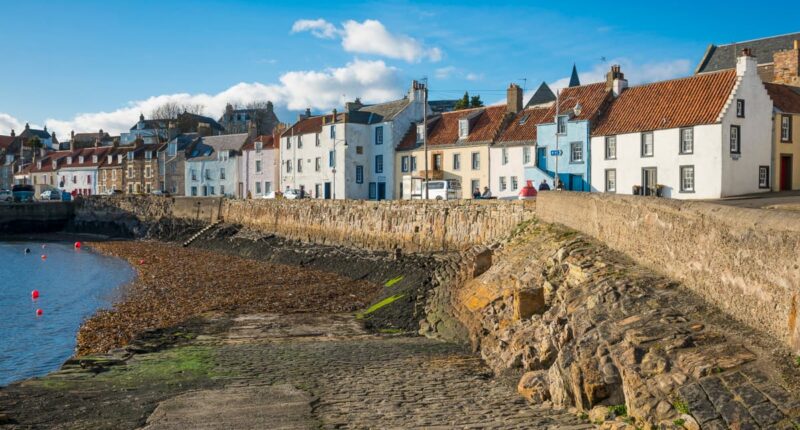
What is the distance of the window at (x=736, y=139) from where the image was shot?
34594 millimetres

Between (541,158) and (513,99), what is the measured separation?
23.4 ft

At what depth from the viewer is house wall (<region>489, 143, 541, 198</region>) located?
4603cm

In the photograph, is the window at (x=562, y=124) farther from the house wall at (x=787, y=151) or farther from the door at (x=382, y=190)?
the door at (x=382, y=190)

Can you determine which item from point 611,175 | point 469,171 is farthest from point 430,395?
point 469,171

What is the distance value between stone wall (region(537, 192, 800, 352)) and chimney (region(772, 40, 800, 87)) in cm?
3405

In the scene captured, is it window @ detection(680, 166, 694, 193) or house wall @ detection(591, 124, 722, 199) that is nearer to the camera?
house wall @ detection(591, 124, 722, 199)

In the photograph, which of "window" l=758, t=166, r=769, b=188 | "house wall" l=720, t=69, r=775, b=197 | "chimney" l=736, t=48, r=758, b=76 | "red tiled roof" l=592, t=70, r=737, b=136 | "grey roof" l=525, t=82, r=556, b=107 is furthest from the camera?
"grey roof" l=525, t=82, r=556, b=107

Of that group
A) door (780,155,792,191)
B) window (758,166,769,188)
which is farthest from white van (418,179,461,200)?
door (780,155,792,191)

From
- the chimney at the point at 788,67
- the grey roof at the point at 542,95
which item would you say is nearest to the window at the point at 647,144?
the chimney at the point at 788,67

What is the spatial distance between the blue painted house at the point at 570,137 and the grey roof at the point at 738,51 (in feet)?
44.1

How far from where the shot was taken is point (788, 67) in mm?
43406

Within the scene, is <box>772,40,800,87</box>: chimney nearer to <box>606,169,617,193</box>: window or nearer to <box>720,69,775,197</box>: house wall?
<box>720,69,775,197</box>: house wall

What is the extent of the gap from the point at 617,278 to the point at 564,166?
3029 cm

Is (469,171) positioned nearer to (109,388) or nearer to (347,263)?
(347,263)
